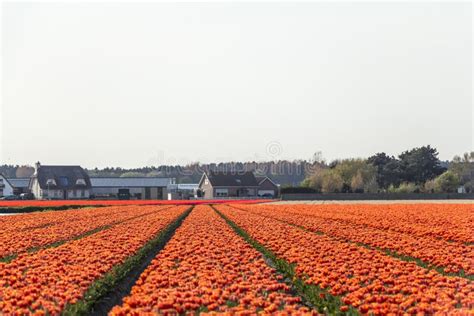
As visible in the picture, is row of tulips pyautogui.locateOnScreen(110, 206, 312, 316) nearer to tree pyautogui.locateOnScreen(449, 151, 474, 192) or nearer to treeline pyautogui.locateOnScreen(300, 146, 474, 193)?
treeline pyautogui.locateOnScreen(300, 146, 474, 193)

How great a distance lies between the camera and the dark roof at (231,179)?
118438 millimetres

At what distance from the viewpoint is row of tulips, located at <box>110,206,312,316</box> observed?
29.8 feet

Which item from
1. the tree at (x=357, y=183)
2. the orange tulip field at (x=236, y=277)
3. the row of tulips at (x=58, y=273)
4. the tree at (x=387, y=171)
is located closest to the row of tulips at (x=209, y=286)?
the orange tulip field at (x=236, y=277)

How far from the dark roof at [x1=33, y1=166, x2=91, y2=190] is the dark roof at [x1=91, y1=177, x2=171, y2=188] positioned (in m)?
4.11

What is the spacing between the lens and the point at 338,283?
1113 centimetres

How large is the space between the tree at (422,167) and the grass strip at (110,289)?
94279 millimetres

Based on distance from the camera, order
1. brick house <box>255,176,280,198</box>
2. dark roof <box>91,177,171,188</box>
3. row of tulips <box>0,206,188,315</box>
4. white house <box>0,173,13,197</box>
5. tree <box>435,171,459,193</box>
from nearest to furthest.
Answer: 1. row of tulips <box>0,206,188,315</box>
2. tree <box>435,171,459,193</box>
3. dark roof <box>91,177,171,188</box>
4. white house <box>0,173,13,197</box>
5. brick house <box>255,176,280,198</box>

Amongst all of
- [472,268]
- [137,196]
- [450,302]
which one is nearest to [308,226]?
[472,268]

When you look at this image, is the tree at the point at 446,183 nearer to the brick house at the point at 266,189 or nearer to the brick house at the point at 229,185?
the brick house at the point at 266,189

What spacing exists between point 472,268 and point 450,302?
4460 millimetres

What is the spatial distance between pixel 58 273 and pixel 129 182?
345ft

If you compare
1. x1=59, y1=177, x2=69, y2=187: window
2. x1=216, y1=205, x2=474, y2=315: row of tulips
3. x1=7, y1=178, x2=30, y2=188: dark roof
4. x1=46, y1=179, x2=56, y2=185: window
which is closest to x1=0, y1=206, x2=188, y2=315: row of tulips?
x1=216, y1=205, x2=474, y2=315: row of tulips

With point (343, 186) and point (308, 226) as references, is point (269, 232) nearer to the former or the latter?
point (308, 226)

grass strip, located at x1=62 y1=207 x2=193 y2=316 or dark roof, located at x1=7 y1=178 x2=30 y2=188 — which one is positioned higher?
dark roof, located at x1=7 y1=178 x2=30 y2=188
